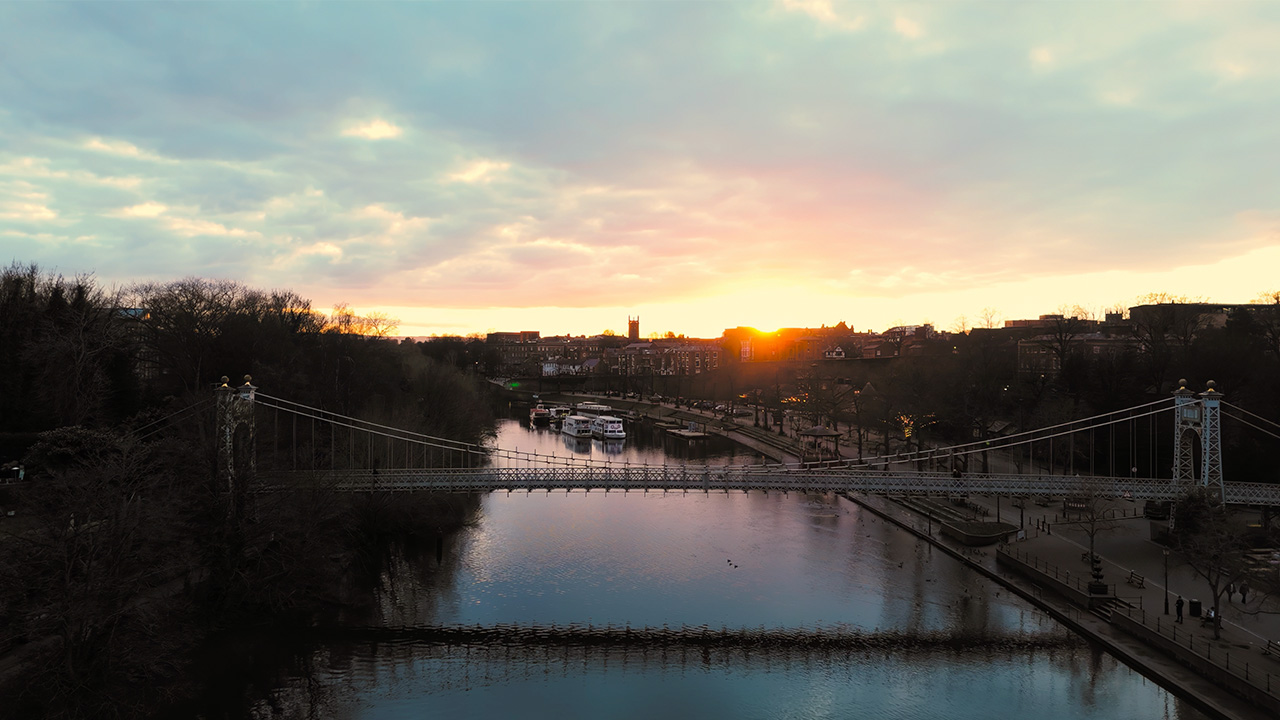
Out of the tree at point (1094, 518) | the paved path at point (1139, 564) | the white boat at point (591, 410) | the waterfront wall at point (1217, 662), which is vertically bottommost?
the waterfront wall at point (1217, 662)

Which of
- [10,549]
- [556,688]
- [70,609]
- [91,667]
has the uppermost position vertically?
[10,549]

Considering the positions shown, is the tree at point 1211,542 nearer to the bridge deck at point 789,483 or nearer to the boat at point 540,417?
the bridge deck at point 789,483

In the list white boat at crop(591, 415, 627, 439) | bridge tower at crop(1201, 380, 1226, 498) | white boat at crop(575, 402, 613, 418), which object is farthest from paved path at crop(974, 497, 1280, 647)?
white boat at crop(575, 402, 613, 418)

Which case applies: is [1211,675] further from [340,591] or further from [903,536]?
[340,591]

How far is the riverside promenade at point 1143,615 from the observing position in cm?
1609

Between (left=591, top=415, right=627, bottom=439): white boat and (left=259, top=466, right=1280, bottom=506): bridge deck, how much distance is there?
1524 inches

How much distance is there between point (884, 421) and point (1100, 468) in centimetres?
1279

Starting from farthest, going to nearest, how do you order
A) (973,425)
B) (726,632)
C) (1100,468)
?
(973,425), (1100,468), (726,632)

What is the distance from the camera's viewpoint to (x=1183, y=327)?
45844 millimetres

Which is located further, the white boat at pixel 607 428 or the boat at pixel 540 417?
the boat at pixel 540 417

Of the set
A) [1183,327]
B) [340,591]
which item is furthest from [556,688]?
[1183,327]

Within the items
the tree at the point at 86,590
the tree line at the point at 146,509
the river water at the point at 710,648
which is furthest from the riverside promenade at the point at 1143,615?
the tree at the point at 86,590

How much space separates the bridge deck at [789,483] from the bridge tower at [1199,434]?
0.60 metres

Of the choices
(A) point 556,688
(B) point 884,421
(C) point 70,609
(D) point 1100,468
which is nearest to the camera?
(C) point 70,609
